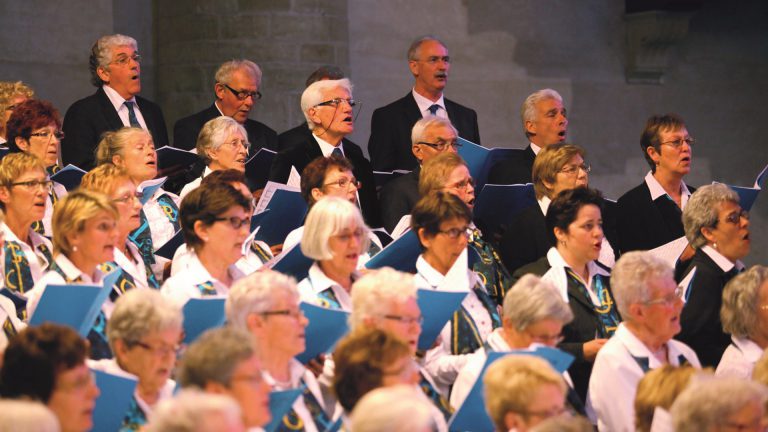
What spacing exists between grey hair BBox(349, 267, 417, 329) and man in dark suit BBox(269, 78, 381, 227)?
1976 millimetres

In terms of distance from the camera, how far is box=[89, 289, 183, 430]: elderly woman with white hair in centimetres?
370

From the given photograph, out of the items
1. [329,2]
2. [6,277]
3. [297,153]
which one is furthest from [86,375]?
[329,2]

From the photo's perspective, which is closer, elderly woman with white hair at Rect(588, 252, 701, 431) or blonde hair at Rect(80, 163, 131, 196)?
elderly woman with white hair at Rect(588, 252, 701, 431)

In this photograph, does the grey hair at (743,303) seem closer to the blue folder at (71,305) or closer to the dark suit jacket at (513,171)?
the dark suit jacket at (513,171)

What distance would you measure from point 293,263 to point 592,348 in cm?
104

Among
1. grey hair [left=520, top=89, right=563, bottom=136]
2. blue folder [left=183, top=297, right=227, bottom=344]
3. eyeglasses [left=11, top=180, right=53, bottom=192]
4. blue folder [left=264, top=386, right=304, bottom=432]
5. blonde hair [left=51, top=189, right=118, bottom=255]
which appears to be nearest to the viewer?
blue folder [left=264, top=386, right=304, bottom=432]

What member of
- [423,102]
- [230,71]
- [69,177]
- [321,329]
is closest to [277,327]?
[321,329]

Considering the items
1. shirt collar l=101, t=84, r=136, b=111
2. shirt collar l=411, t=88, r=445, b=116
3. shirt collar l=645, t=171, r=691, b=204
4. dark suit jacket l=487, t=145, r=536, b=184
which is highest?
shirt collar l=101, t=84, r=136, b=111

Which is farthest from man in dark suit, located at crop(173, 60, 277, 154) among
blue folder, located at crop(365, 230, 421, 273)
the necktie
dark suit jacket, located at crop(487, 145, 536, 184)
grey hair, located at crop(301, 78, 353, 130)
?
blue folder, located at crop(365, 230, 421, 273)

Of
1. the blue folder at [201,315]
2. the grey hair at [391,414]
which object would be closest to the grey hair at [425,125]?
the blue folder at [201,315]

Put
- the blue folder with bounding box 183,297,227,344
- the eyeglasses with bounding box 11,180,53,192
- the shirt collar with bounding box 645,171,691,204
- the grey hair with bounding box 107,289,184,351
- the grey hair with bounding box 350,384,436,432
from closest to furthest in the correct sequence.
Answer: the grey hair with bounding box 350,384,436,432, the grey hair with bounding box 107,289,184,351, the blue folder with bounding box 183,297,227,344, the eyeglasses with bounding box 11,180,53,192, the shirt collar with bounding box 645,171,691,204

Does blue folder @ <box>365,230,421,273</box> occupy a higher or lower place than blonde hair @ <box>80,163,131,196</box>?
lower

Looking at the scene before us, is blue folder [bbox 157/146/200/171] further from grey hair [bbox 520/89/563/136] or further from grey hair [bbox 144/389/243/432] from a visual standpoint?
grey hair [bbox 144/389/243/432]

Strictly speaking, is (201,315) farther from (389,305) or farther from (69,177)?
(69,177)
